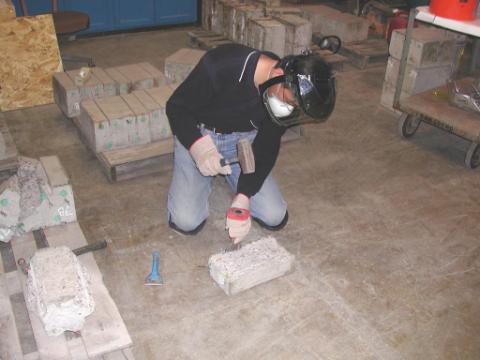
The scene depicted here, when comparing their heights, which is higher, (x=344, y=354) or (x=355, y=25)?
(x=355, y=25)

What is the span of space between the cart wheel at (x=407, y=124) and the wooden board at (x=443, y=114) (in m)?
0.20

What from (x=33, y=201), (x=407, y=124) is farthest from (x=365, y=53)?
(x=33, y=201)

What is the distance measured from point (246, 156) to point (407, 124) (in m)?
2.63

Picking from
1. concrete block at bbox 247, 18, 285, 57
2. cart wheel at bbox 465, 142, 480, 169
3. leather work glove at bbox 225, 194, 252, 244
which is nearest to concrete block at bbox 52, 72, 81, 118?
concrete block at bbox 247, 18, 285, 57

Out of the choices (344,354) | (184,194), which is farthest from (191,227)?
(344,354)

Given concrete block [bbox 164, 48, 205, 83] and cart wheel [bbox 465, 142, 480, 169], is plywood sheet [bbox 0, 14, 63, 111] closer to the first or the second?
concrete block [bbox 164, 48, 205, 83]

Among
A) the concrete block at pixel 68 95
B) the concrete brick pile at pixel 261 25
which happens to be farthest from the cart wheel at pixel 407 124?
the concrete block at pixel 68 95

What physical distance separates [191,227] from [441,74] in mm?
3458

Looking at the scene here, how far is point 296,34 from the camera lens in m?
5.87

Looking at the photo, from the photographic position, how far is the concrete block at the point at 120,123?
4.16 metres

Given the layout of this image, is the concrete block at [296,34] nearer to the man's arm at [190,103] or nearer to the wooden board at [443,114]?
the wooden board at [443,114]

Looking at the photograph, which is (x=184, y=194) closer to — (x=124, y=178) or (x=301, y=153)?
(x=124, y=178)

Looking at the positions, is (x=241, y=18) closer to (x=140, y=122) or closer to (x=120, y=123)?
(x=140, y=122)

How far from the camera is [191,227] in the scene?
11.7ft
